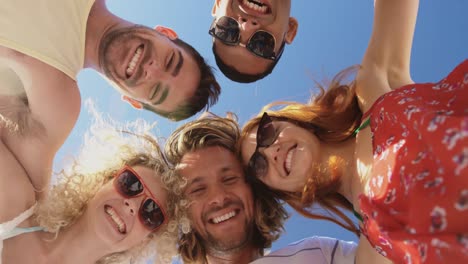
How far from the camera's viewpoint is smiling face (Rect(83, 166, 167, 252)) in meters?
2.80

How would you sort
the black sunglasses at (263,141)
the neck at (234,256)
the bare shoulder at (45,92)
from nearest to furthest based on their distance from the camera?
the bare shoulder at (45,92), the black sunglasses at (263,141), the neck at (234,256)

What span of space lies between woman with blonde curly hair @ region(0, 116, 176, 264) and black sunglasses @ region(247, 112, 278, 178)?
70cm

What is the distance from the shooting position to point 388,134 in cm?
189

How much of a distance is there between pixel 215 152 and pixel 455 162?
83.5 inches

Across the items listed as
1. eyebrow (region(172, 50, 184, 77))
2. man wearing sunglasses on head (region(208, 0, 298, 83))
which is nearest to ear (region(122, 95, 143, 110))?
eyebrow (region(172, 50, 184, 77))

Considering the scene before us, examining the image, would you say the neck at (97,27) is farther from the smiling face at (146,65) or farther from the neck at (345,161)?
the neck at (345,161)

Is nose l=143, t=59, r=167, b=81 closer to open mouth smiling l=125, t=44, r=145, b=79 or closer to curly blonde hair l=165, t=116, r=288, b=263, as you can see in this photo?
open mouth smiling l=125, t=44, r=145, b=79

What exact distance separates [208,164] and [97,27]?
1.29m

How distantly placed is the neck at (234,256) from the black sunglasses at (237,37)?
62.0 inches

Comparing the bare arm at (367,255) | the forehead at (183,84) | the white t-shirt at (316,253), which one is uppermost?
the forehead at (183,84)

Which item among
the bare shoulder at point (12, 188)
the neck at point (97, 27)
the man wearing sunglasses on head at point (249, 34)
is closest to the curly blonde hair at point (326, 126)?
the man wearing sunglasses on head at point (249, 34)

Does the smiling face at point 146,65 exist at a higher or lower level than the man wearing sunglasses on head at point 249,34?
lower

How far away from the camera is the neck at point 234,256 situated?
133 inches

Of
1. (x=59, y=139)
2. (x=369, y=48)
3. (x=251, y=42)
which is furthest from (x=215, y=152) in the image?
(x=369, y=48)
